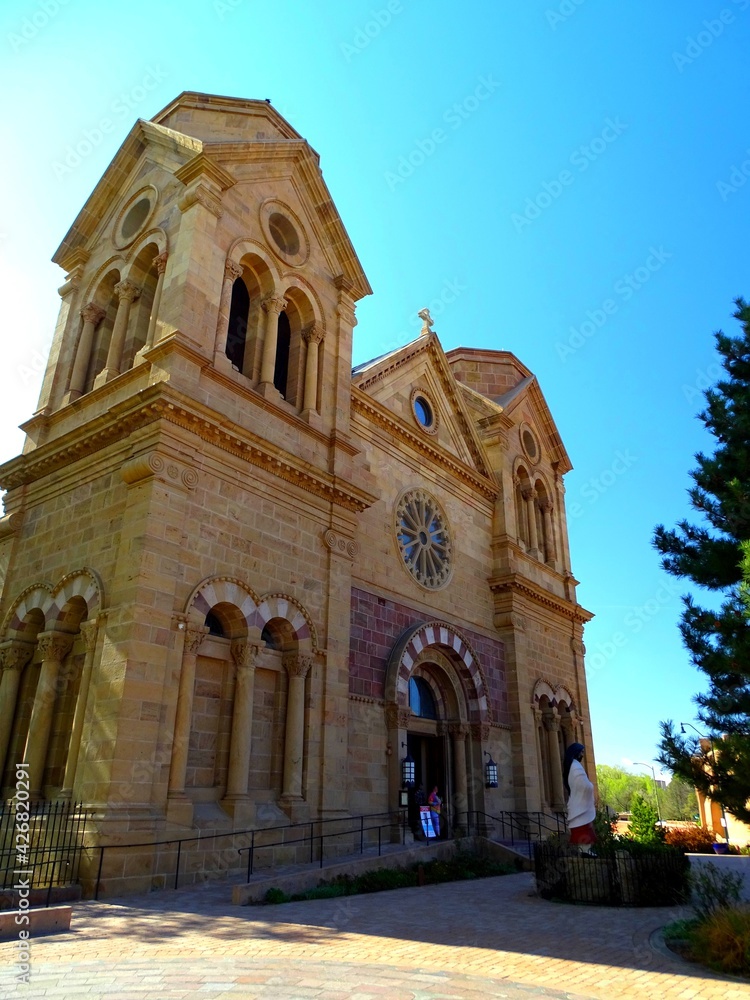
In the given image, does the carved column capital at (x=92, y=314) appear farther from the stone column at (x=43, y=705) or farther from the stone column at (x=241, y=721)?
the stone column at (x=241, y=721)

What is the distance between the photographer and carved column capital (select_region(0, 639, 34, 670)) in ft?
51.4

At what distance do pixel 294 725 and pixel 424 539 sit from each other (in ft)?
27.5

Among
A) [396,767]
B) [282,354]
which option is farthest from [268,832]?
[282,354]

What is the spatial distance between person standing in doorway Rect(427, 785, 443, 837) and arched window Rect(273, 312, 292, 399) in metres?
11.6

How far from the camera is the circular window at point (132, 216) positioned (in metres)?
19.5

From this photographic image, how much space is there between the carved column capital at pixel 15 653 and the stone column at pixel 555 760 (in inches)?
680

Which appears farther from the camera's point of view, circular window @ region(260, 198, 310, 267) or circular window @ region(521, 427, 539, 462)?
circular window @ region(521, 427, 539, 462)

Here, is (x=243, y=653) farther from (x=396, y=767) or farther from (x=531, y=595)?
(x=531, y=595)

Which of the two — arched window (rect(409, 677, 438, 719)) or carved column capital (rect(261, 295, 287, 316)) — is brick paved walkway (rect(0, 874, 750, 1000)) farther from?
carved column capital (rect(261, 295, 287, 316))

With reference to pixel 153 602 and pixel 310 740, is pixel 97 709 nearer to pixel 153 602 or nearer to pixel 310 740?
pixel 153 602

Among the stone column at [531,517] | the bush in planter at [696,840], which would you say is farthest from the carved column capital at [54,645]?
the bush in planter at [696,840]

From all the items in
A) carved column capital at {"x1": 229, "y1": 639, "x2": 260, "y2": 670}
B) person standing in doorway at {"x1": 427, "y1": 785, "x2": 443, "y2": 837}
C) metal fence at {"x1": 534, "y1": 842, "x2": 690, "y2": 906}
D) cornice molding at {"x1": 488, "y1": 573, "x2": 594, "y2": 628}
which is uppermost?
cornice molding at {"x1": 488, "y1": 573, "x2": 594, "y2": 628}

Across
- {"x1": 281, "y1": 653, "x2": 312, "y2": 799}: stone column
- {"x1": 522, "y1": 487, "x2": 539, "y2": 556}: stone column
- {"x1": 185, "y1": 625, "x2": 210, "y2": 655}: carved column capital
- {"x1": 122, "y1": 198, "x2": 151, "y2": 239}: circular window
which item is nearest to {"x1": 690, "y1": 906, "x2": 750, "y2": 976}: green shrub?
{"x1": 281, "y1": 653, "x2": 312, "y2": 799}: stone column

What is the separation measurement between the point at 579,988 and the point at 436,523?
16966 mm
